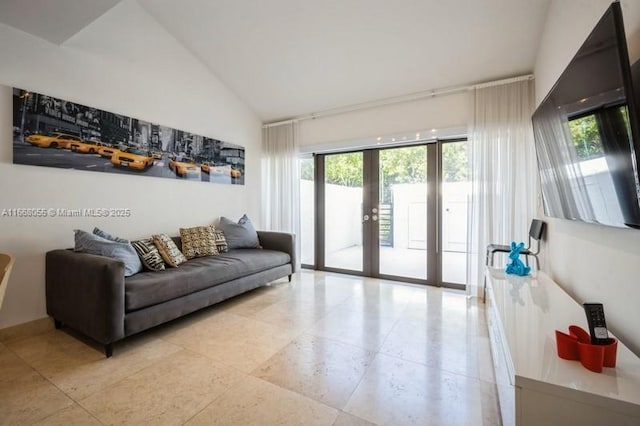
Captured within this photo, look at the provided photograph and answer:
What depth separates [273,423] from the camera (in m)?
1.47

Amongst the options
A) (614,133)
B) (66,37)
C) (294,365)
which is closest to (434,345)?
(294,365)

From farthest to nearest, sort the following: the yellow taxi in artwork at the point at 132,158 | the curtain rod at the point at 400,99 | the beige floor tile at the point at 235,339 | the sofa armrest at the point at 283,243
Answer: the sofa armrest at the point at 283,243
the curtain rod at the point at 400,99
the yellow taxi in artwork at the point at 132,158
the beige floor tile at the point at 235,339

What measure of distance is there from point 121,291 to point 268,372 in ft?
4.09

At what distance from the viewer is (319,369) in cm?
195

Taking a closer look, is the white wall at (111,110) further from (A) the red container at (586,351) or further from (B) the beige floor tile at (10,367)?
(A) the red container at (586,351)

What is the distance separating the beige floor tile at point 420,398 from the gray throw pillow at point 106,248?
7.00 ft

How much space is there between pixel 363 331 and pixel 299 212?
8.21 feet

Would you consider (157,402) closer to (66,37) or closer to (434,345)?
(434,345)

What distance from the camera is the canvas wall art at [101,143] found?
2432 millimetres

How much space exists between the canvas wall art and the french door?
191cm

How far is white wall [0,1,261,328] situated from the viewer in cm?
239

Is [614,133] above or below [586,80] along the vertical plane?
below

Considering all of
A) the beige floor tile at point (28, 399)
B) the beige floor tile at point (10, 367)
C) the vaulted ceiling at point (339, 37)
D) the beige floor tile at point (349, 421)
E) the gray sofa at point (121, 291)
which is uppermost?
the vaulted ceiling at point (339, 37)

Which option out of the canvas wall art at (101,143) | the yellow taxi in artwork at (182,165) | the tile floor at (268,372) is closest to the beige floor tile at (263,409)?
the tile floor at (268,372)
